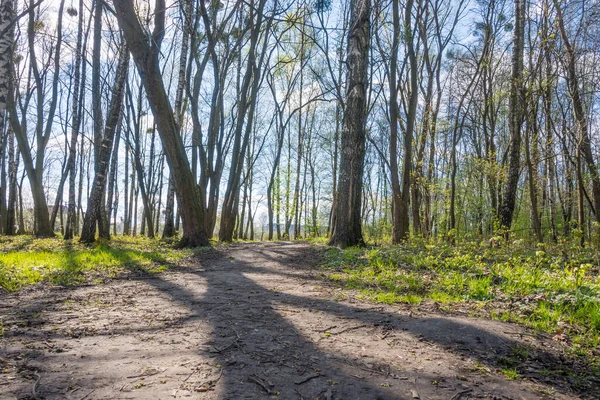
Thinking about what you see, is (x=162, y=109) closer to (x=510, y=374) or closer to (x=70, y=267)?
(x=70, y=267)

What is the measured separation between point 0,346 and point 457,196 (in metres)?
24.1

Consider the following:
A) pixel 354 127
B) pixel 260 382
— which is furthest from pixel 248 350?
pixel 354 127

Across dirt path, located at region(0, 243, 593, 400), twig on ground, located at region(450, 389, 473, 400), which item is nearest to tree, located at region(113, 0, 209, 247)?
dirt path, located at region(0, 243, 593, 400)

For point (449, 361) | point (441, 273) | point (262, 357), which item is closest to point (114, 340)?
point (262, 357)

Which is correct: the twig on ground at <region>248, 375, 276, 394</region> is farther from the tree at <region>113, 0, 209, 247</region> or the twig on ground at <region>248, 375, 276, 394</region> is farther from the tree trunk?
the tree trunk

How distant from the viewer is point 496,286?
4.38 meters

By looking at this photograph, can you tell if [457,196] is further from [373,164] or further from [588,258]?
[588,258]

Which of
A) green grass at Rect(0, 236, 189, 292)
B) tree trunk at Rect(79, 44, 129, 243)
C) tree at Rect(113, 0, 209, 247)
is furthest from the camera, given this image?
tree trunk at Rect(79, 44, 129, 243)

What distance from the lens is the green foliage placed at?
3.28 meters

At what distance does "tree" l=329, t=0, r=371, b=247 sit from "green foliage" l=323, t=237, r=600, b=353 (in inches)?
82.7

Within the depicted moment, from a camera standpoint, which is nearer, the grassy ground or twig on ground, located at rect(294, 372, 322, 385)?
twig on ground, located at rect(294, 372, 322, 385)

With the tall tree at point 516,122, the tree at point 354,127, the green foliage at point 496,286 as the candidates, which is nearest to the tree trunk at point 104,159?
the tree at point 354,127

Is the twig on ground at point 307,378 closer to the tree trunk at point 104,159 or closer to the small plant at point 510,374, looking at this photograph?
the small plant at point 510,374

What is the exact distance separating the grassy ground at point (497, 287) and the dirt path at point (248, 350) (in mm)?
508
